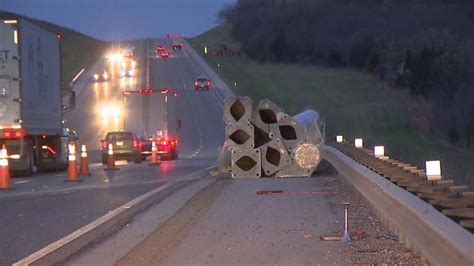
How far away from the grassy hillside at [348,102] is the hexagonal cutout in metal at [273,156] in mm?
5296

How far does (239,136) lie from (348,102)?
52972mm

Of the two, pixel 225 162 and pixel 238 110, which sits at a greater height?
pixel 238 110

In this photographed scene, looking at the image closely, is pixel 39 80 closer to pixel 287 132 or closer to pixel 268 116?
pixel 268 116

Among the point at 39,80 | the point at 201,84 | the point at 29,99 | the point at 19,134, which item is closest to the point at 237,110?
the point at 19,134

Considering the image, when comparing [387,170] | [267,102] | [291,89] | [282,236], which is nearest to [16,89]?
[267,102]

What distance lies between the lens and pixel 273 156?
23.5 m

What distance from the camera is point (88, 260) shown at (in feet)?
36.4

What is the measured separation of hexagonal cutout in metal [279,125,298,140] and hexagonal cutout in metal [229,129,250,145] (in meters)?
0.87

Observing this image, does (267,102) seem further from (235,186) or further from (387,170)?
(387,170)

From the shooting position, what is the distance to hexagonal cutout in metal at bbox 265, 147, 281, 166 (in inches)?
920

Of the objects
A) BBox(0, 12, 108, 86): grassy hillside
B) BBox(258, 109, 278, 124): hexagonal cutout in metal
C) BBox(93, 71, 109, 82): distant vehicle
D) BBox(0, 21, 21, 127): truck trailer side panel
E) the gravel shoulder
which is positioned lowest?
the gravel shoulder

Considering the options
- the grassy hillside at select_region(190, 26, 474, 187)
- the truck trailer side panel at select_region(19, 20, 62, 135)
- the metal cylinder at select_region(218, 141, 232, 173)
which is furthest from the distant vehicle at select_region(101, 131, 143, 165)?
the metal cylinder at select_region(218, 141, 232, 173)

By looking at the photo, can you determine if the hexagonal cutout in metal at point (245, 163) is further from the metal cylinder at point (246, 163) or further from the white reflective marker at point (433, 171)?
the white reflective marker at point (433, 171)

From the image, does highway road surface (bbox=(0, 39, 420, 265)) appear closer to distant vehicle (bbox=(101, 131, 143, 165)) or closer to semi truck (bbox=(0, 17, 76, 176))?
semi truck (bbox=(0, 17, 76, 176))
